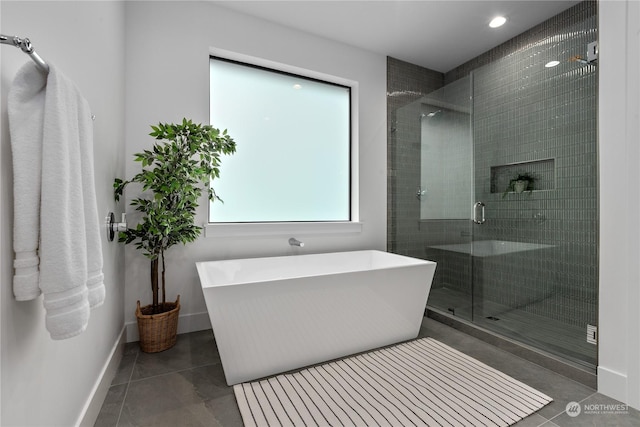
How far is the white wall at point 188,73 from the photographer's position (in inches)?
90.7

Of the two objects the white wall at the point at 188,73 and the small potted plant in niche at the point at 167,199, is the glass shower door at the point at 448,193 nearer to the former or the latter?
the white wall at the point at 188,73

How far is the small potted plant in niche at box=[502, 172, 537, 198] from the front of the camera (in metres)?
2.34

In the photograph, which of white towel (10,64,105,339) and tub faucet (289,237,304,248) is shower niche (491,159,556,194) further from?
white towel (10,64,105,339)

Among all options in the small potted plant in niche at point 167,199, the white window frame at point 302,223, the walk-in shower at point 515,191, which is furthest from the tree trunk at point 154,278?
the walk-in shower at point 515,191

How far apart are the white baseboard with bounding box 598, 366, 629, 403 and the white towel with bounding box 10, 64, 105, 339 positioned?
242 centimetres

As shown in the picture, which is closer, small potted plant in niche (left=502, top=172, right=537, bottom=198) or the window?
small potted plant in niche (left=502, top=172, right=537, bottom=198)

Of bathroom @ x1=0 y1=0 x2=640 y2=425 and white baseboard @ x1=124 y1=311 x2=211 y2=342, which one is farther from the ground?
bathroom @ x1=0 y1=0 x2=640 y2=425

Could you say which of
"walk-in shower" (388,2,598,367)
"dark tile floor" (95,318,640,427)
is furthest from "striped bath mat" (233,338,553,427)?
"walk-in shower" (388,2,598,367)

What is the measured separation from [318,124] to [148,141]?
1.62 m

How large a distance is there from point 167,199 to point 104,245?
503mm

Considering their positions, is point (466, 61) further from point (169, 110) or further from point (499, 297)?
point (169, 110)

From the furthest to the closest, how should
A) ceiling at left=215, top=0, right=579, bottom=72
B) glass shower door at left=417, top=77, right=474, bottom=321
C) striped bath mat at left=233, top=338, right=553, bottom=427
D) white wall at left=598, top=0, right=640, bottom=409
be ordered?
glass shower door at left=417, top=77, right=474, bottom=321 → ceiling at left=215, top=0, right=579, bottom=72 → white wall at left=598, top=0, right=640, bottom=409 → striped bath mat at left=233, top=338, right=553, bottom=427

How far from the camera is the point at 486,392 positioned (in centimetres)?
165

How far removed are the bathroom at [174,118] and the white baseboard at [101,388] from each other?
0.02 metres
